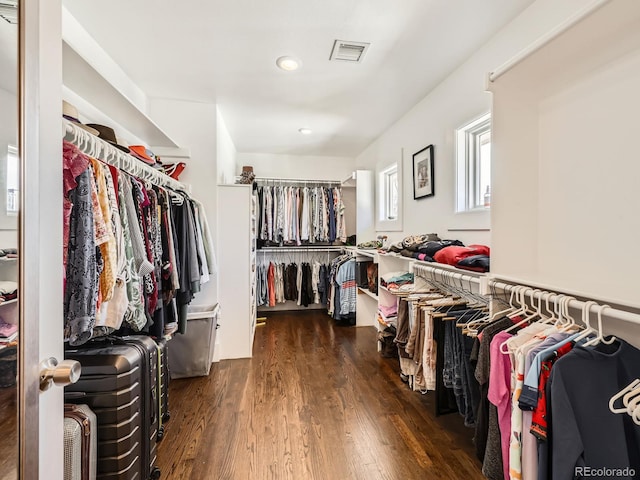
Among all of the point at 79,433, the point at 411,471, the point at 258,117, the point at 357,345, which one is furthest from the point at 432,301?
the point at 258,117

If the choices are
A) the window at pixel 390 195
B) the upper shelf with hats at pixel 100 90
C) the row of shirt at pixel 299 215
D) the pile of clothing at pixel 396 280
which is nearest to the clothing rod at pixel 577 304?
the pile of clothing at pixel 396 280

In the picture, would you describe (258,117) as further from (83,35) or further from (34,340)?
(34,340)

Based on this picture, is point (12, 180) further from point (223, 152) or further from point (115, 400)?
point (223, 152)

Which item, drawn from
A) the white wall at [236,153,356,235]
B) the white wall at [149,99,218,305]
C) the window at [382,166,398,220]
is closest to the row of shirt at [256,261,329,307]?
the white wall at [236,153,356,235]

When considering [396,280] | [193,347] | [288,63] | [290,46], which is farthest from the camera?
[396,280]

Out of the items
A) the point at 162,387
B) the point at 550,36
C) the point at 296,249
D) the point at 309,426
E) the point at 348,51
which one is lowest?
the point at 309,426

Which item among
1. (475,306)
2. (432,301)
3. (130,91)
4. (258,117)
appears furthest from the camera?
(258,117)

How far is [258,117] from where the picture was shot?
3.23m

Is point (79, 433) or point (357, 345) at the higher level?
point (79, 433)

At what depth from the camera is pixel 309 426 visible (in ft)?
6.31

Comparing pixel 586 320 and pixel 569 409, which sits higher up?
pixel 586 320

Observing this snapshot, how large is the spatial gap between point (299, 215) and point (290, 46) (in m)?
2.59

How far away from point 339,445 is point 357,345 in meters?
1.59

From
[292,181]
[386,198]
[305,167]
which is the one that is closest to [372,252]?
[386,198]
